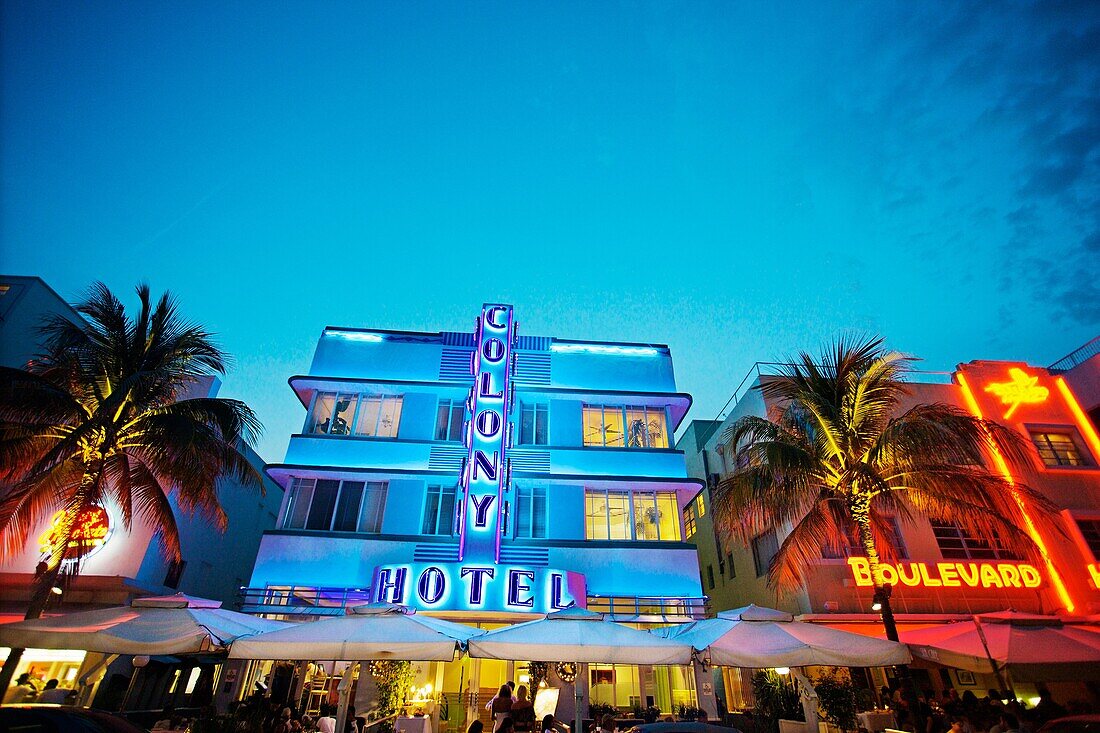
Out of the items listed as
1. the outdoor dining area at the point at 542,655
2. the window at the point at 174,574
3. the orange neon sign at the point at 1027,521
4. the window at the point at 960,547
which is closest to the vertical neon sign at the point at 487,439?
the outdoor dining area at the point at 542,655

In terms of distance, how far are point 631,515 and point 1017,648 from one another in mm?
11753

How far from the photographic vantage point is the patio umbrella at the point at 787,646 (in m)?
11.1

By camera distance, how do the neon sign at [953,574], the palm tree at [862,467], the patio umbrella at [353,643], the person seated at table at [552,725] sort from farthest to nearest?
the neon sign at [953,574] → the palm tree at [862,467] → the person seated at table at [552,725] → the patio umbrella at [353,643]

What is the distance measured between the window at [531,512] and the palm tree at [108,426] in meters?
9.81

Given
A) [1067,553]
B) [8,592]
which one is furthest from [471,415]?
[1067,553]

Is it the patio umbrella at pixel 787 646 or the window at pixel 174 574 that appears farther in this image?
the window at pixel 174 574

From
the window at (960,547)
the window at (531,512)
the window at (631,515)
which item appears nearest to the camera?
the window at (960,547)

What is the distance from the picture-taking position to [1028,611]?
1898 cm

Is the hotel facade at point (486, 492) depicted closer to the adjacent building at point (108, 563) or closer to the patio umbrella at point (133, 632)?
the adjacent building at point (108, 563)

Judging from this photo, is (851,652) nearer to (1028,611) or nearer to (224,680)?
(1028,611)

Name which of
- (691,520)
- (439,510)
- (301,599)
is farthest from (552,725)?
(691,520)

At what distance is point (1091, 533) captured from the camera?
20453 mm

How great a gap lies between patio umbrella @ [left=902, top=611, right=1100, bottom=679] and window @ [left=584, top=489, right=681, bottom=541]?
8.58 m

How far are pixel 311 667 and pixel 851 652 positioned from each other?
1725 cm
